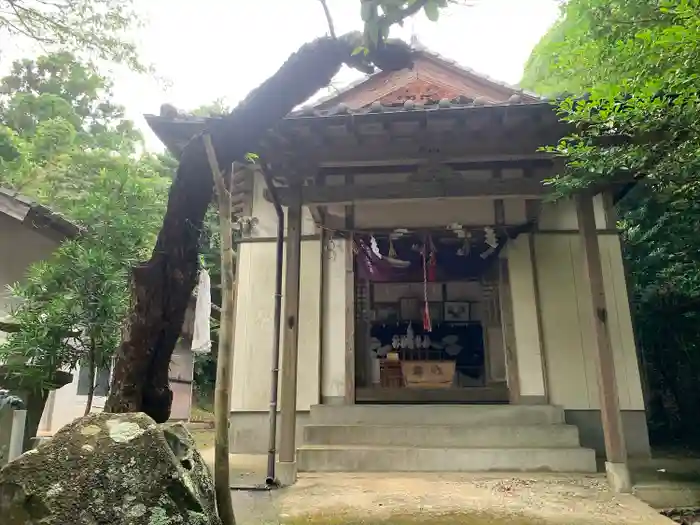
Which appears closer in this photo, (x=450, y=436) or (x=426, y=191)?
(x=426, y=191)

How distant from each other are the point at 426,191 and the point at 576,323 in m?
3.26

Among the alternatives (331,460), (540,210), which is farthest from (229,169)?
(540,210)

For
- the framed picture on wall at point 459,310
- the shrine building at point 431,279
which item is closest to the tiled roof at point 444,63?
the shrine building at point 431,279

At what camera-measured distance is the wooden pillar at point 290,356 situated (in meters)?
5.48

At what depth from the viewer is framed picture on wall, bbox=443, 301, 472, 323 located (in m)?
11.4

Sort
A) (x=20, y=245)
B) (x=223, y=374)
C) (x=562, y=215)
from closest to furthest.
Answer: (x=223, y=374) < (x=562, y=215) < (x=20, y=245)

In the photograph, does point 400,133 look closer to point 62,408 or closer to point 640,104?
point 640,104

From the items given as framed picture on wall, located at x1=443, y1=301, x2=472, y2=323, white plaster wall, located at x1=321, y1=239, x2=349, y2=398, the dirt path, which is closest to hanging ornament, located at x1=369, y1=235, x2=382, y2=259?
white plaster wall, located at x1=321, y1=239, x2=349, y2=398

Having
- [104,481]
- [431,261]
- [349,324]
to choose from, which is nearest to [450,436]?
[349,324]

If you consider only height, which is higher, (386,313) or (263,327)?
(386,313)

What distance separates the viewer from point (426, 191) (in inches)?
245

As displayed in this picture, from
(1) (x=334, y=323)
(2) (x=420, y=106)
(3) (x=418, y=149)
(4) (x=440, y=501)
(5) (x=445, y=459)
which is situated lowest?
(4) (x=440, y=501)

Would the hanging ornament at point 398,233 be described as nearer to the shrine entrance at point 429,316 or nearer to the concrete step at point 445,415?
the shrine entrance at point 429,316

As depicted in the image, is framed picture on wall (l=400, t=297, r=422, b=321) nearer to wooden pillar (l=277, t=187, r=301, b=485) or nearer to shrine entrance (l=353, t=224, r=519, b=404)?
shrine entrance (l=353, t=224, r=519, b=404)
